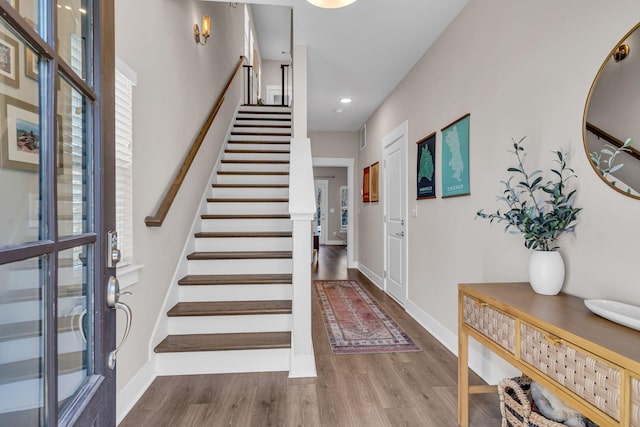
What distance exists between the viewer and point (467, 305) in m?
1.73

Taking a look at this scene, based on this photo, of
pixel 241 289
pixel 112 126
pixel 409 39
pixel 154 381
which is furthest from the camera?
pixel 409 39

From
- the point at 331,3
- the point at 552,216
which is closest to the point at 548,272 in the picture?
the point at 552,216

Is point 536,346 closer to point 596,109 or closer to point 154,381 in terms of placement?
point 596,109

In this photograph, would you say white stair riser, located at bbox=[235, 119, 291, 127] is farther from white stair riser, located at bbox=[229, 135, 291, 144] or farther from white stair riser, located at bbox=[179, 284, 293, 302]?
white stair riser, located at bbox=[179, 284, 293, 302]

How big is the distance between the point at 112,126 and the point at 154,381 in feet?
6.16

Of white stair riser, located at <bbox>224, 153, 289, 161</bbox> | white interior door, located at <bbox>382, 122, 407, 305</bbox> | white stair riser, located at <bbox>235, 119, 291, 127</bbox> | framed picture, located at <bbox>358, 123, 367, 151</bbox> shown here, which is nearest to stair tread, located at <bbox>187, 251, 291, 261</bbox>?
white interior door, located at <bbox>382, 122, 407, 305</bbox>

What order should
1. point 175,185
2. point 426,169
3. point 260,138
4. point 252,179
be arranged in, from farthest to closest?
point 260,138
point 252,179
point 426,169
point 175,185

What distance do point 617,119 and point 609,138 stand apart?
0.25ft

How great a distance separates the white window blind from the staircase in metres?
0.77

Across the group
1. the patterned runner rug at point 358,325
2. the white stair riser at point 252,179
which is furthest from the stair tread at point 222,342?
the white stair riser at point 252,179

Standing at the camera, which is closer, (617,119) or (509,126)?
(617,119)

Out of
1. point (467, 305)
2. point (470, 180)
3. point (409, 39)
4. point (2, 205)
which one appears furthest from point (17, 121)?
point (409, 39)

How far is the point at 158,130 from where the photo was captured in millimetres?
2260

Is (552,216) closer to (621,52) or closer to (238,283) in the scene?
(621,52)
